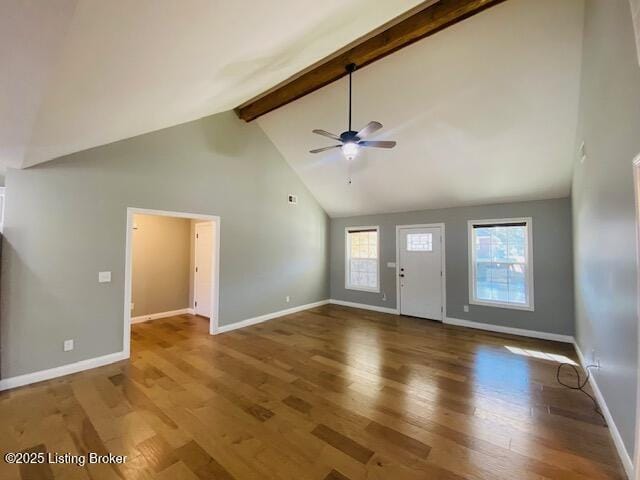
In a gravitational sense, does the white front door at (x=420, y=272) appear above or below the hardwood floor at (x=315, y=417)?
above

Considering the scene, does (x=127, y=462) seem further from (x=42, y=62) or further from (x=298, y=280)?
(x=298, y=280)

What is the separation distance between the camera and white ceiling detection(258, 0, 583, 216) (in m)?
2.80

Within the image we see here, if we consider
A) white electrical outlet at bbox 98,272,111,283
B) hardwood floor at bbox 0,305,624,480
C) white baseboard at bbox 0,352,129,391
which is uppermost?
white electrical outlet at bbox 98,272,111,283

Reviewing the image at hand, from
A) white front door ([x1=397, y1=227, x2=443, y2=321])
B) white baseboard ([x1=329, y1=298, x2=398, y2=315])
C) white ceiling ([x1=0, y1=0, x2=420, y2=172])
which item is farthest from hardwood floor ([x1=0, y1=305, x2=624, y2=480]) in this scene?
white ceiling ([x1=0, y1=0, x2=420, y2=172])

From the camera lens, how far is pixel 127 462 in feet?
6.08

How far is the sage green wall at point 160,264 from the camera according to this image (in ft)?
17.4

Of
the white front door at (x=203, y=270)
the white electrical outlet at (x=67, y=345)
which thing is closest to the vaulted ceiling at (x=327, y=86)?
the white electrical outlet at (x=67, y=345)

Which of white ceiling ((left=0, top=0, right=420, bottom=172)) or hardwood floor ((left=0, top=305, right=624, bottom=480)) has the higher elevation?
white ceiling ((left=0, top=0, right=420, bottom=172))

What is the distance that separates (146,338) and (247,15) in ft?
15.5

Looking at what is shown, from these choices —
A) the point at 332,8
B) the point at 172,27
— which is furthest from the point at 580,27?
the point at 172,27

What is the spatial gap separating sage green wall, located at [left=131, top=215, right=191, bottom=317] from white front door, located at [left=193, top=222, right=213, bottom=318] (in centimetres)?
42

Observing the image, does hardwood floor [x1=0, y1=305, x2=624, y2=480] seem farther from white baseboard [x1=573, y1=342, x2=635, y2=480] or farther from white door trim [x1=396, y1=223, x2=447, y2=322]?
Result: white door trim [x1=396, y1=223, x2=447, y2=322]

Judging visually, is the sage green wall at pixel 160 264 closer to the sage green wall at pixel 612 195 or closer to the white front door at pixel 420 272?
the white front door at pixel 420 272

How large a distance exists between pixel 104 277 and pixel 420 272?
18.3 ft
